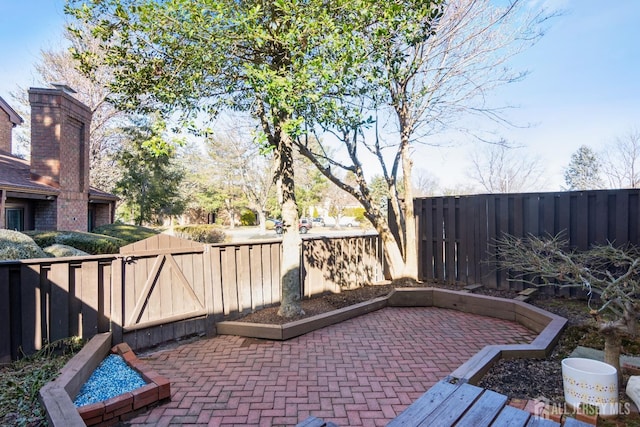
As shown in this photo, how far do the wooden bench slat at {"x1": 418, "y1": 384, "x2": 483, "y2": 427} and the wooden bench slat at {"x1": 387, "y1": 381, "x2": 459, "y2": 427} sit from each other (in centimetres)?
3

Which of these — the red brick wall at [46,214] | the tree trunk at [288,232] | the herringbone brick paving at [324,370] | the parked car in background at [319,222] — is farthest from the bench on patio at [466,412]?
the parked car in background at [319,222]

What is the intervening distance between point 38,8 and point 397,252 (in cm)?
1049

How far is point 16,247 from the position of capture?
16.6 ft

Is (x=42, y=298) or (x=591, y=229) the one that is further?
(x=591, y=229)

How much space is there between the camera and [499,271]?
6254mm

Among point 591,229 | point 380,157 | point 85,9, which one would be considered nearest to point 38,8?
point 85,9

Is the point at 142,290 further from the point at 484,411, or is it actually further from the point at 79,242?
the point at 79,242

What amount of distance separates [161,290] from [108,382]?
4.72ft

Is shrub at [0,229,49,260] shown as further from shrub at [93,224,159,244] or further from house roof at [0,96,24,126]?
house roof at [0,96,24,126]

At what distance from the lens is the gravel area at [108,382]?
266 cm

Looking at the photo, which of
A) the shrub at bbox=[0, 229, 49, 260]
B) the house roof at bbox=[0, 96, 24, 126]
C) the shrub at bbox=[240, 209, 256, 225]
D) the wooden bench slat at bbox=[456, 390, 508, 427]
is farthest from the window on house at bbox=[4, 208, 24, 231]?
the shrub at bbox=[240, 209, 256, 225]

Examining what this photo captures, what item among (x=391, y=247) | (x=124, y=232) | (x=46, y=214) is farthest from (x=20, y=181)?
(x=391, y=247)

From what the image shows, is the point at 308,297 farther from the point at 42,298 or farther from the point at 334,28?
the point at 334,28

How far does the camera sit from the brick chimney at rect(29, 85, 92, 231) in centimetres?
994
